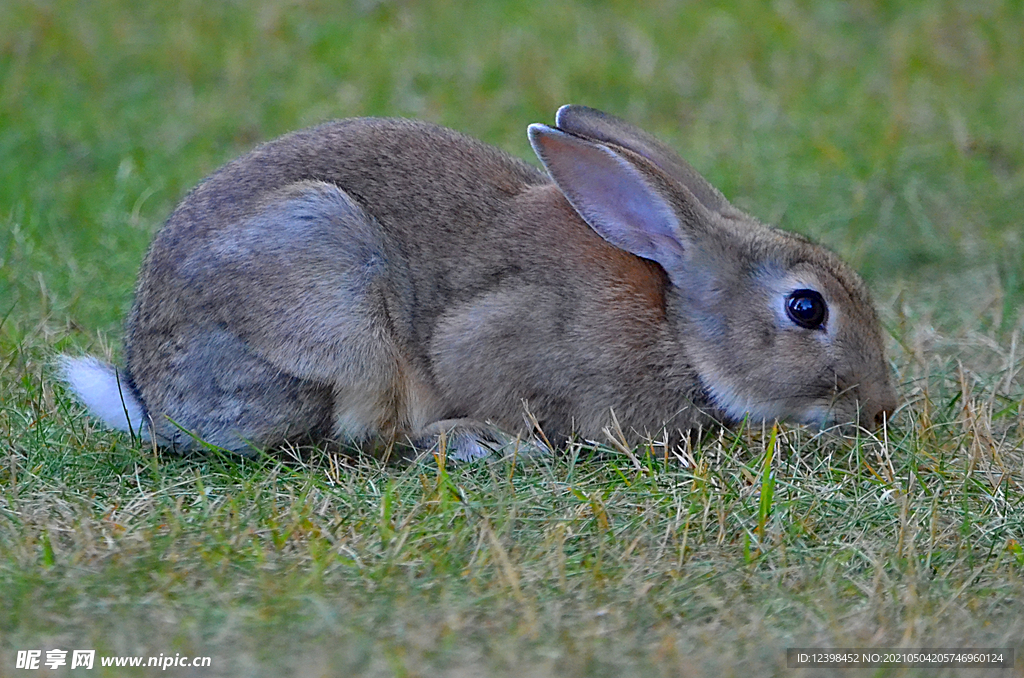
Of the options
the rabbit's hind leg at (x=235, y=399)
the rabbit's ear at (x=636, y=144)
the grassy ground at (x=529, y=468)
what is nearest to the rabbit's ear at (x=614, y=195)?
the rabbit's ear at (x=636, y=144)

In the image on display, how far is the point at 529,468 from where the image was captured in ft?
14.1

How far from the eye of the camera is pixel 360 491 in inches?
160

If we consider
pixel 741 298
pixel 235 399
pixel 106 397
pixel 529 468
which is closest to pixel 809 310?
pixel 741 298

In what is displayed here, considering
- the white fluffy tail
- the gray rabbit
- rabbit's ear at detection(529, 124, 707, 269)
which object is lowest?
the white fluffy tail

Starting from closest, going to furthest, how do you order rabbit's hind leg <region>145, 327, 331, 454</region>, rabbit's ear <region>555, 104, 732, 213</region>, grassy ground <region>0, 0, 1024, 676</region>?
1. grassy ground <region>0, 0, 1024, 676</region>
2. rabbit's hind leg <region>145, 327, 331, 454</region>
3. rabbit's ear <region>555, 104, 732, 213</region>

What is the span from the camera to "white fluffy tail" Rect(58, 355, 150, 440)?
4.50 m

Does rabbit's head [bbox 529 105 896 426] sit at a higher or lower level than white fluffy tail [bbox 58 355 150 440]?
higher

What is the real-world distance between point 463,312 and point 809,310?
3.74 ft

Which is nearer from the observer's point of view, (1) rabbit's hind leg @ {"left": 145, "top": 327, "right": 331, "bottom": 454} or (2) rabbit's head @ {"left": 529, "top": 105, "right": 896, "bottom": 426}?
(1) rabbit's hind leg @ {"left": 145, "top": 327, "right": 331, "bottom": 454}

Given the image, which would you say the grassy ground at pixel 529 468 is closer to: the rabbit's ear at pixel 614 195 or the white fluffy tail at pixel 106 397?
the white fluffy tail at pixel 106 397

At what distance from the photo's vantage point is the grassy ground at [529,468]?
3221 mm

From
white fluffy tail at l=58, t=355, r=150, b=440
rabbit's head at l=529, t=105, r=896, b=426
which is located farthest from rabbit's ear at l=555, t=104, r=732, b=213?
white fluffy tail at l=58, t=355, r=150, b=440

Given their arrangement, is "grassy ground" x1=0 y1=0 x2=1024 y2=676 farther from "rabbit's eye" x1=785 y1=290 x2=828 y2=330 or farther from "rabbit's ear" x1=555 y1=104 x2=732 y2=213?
"rabbit's ear" x1=555 y1=104 x2=732 y2=213

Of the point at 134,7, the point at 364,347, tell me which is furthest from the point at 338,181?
the point at 134,7
